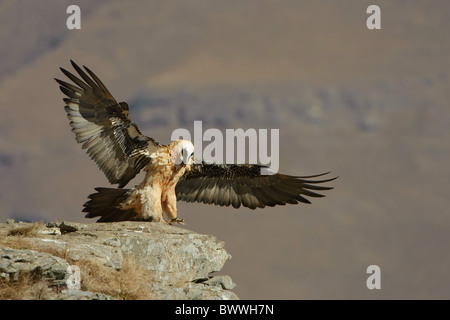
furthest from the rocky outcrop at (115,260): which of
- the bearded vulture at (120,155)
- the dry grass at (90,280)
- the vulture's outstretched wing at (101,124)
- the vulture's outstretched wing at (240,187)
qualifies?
the vulture's outstretched wing at (240,187)

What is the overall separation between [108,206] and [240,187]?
3745 millimetres

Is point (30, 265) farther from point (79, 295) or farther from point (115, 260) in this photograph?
point (115, 260)

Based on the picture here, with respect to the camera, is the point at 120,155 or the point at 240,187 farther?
the point at 240,187

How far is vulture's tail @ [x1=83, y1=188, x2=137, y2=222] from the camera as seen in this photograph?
14859 millimetres

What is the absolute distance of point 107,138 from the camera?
15438 mm

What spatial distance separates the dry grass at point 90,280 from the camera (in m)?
9.93

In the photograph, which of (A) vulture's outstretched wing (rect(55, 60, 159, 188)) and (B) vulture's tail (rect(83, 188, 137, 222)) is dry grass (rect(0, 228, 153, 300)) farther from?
(A) vulture's outstretched wing (rect(55, 60, 159, 188))

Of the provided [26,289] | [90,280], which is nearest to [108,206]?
[90,280]

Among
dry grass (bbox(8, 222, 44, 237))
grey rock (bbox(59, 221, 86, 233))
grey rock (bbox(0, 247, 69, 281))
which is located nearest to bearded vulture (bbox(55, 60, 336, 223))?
grey rock (bbox(59, 221, 86, 233))

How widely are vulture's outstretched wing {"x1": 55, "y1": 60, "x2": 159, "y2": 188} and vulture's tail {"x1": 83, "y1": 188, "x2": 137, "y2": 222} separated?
821mm

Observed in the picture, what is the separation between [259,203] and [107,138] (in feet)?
14.1

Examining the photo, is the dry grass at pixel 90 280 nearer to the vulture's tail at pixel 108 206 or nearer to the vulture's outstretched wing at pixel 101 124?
the vulture's tail at pixel 108 206

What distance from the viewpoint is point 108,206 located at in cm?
1502

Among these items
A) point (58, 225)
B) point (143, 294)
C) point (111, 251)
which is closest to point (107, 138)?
point (58, 225)
